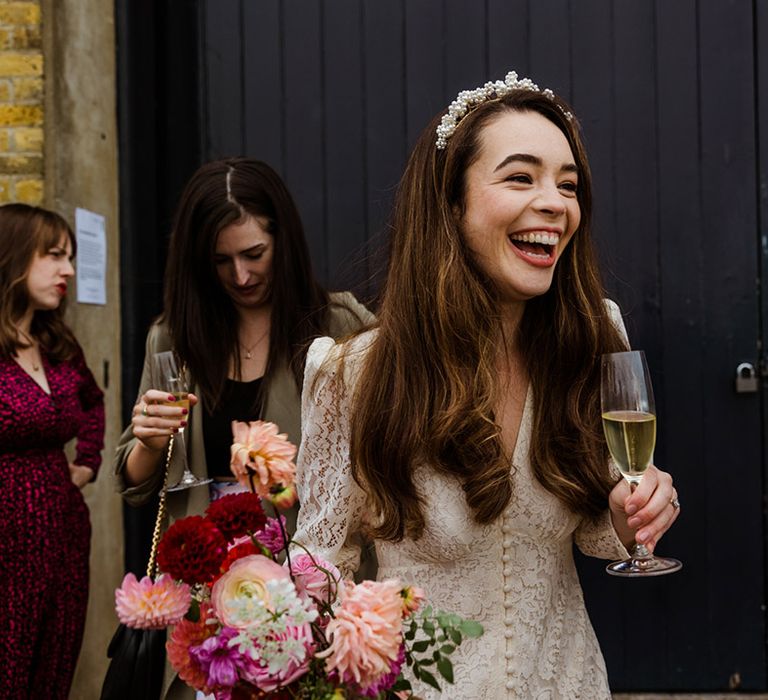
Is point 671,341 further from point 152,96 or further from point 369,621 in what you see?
point 369,621

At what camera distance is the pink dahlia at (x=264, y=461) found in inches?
39.3

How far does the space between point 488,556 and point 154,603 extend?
0.70 meters

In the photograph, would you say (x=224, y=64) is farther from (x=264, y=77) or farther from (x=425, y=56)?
(x=425, y=56)

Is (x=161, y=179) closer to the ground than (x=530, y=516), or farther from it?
farther from it

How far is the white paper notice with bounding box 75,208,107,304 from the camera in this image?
11.4ft

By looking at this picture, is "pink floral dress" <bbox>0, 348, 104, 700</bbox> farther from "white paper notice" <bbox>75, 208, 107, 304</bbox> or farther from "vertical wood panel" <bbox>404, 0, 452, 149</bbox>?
"vertical wood panel" <bbox>404, 0, 452, 149</bbox>

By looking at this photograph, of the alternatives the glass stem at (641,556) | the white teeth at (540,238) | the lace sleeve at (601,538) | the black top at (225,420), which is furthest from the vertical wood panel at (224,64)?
the glass stem at (641,556)

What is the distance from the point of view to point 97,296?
3531 millimetres

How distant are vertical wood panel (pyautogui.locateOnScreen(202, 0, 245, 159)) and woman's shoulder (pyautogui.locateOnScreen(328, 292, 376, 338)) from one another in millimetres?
1255

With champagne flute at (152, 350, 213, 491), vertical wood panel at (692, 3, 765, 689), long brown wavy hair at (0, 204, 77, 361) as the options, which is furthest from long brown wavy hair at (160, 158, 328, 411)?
vertical wood panel at (692, 3, 765, 689)

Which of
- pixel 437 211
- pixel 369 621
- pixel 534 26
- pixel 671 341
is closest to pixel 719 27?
pixel 534 26

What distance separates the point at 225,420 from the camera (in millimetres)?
2422

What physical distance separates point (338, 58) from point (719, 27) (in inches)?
A: 50.9

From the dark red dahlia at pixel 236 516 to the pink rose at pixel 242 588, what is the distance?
3 centimetres
